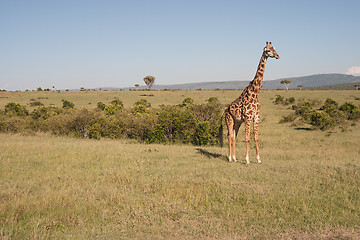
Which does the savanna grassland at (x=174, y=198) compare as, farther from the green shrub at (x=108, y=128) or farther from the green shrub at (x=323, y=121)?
the green shrub at (x=323, y=121)

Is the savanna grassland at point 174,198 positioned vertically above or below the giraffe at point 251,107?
below

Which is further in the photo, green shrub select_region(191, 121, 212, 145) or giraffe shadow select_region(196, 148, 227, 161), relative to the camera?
green shrub select_region(191, 121, 212, 145)

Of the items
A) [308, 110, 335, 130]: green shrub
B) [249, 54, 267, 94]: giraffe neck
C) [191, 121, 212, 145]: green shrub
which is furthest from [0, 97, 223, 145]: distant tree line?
[308, 110, 335, 130]: green shrub

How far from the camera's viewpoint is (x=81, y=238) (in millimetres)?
5254

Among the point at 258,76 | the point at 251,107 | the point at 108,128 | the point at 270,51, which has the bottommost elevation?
the point at 108,128

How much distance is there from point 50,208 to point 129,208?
1836 mm

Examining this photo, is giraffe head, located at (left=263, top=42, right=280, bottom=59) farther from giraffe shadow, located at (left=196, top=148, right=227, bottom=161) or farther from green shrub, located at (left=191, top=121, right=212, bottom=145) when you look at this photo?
green shrub, located at (left=191, top=121, right=212, bottom=145)

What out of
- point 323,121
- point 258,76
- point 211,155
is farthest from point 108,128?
point 323,121

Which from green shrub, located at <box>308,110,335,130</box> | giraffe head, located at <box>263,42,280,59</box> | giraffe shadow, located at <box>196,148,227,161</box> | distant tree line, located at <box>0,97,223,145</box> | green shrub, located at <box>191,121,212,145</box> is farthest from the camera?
green shrub, located at <box>308,110,335,130</box>

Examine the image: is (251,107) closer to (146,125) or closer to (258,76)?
(258,76)

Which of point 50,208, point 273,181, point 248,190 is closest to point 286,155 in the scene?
point 273,181

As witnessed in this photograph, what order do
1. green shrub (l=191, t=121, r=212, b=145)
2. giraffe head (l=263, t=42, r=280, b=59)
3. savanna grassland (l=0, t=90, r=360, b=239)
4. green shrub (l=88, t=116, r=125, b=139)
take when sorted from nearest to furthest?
1. savanna grassland (l=0, t=90, r=360, b=239)
2. giraffe head (l=263, t=42, r=280, b=59)
3. green shrub (l=191, t=121, r=212, b=145)
4. green shrub (l=88, t=116, r=125, b=139)

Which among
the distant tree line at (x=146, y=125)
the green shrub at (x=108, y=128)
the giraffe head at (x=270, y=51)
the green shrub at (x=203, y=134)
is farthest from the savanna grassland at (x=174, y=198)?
the green shrub at (x=108, y=128)

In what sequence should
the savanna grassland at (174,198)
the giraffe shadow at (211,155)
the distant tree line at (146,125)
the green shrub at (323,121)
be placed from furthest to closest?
1. the green shrub at (323,121)
2. the distant tree line at (146,125)
3. the giraffe shadow at (211,155)
4. the savanna grassland at (174,198)
